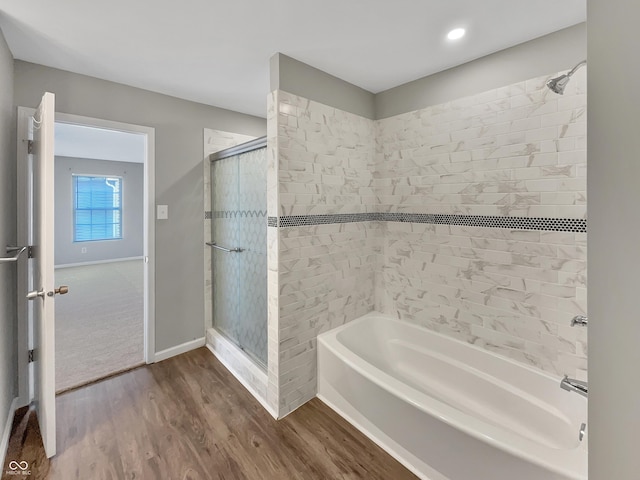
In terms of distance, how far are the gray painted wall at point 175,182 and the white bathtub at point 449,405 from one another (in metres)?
1.45

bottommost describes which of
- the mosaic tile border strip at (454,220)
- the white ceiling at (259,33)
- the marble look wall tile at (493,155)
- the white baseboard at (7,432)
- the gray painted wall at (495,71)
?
the white baseboard at (7,432)

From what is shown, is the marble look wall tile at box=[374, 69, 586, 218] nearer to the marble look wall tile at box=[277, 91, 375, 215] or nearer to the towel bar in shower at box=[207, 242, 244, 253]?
the marble look wall tile at box=[277, 91, 375, 215]

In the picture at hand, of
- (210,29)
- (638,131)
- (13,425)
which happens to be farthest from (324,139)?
(13,425)

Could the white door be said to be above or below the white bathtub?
above

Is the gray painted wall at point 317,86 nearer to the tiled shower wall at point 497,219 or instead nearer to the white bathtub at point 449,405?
the tiled shower wall at point 497,219

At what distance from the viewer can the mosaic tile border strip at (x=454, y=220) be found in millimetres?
1683

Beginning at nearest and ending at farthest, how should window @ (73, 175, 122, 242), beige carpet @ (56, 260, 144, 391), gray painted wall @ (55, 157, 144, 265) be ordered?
1. beige carpet @ (56, 260, 144, 391)
2. gray painted wall @ (55, 157, 144, 265)
3. window @ (73, 175, 122, 242)

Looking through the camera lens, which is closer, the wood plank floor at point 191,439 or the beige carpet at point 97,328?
the wood plank floor at point 191,439

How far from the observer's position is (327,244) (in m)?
2.26

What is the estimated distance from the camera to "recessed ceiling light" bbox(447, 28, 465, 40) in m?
1.70

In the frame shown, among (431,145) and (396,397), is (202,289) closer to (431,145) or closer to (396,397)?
(396,397)

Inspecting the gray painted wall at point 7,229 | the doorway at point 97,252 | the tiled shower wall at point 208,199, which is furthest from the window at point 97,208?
the gray painted wall at point 7,229

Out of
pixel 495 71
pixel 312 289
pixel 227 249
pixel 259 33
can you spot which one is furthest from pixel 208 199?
pixel 495 71

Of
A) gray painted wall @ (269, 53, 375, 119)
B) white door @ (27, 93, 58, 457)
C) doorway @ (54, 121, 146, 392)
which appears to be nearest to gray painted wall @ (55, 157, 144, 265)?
doorway @ (54, 121, 146, 392)
